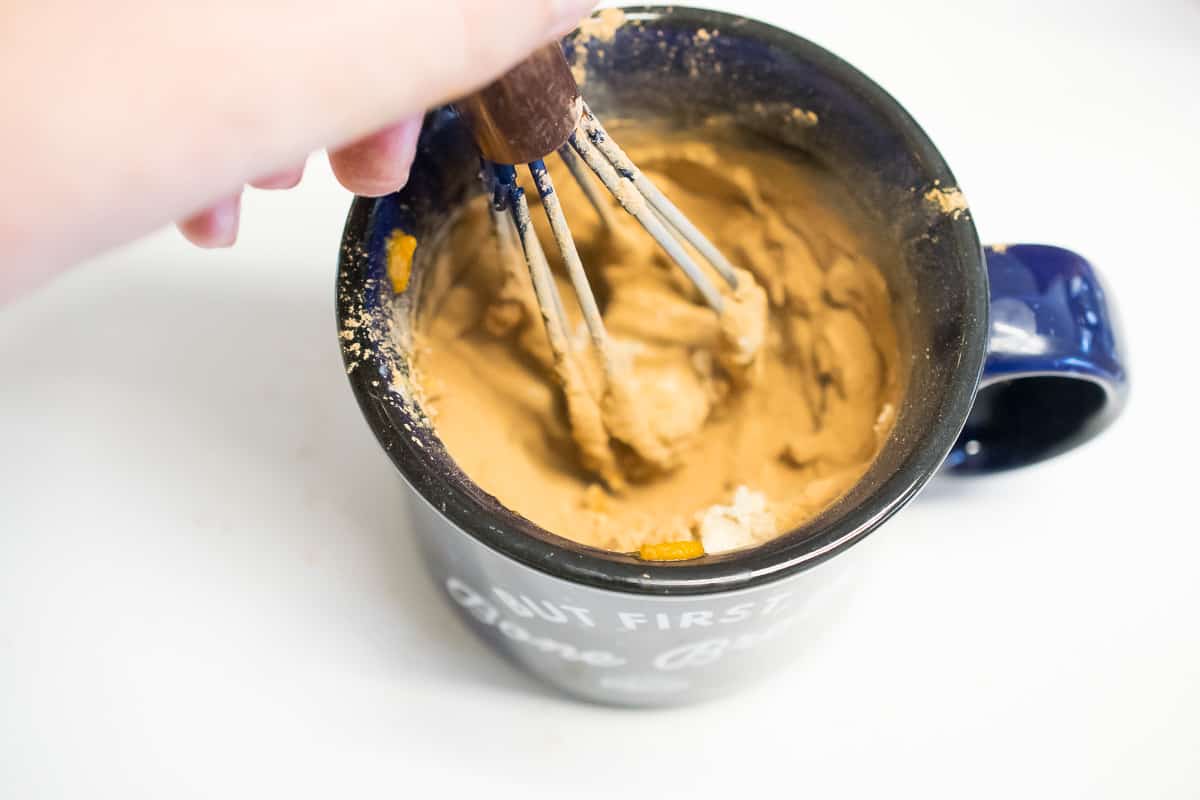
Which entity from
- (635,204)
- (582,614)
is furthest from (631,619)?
(635,204)

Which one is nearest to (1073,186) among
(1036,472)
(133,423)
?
(1036,472)

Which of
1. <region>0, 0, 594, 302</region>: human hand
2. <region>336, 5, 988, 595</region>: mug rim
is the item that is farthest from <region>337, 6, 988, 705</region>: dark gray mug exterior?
<region>0, 0, 594, 302</region>: human hand

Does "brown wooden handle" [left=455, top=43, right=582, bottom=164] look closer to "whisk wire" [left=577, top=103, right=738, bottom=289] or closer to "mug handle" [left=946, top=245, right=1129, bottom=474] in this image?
"whisk wire" [left=577, top=103, right=738, bottom=289]

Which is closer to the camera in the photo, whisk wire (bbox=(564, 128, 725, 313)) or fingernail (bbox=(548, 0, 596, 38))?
fingernail (bbox=(548, 0, 596, 38))

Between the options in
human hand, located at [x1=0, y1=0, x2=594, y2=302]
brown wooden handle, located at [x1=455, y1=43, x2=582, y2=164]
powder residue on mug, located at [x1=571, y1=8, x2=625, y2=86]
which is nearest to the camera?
human hand, located at [x1=0, y1=0, x2=594, y2=302]

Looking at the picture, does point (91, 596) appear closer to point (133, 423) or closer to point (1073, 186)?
point (133, 423)

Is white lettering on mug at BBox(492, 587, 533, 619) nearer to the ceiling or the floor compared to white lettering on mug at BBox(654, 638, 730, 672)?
nearer to the ceiling
